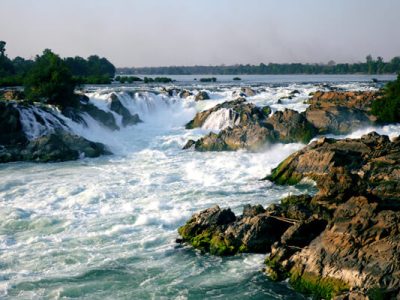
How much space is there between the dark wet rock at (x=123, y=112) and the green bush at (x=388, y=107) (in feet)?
60.9

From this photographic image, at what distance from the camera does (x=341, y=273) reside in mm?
11117

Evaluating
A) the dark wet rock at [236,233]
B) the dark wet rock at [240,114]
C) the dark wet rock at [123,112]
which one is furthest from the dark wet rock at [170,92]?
the dark wet rock at [236,233]

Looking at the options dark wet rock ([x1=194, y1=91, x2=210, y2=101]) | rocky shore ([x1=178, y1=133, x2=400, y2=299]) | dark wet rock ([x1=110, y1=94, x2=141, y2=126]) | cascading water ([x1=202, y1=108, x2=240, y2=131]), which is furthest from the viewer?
dark wet rock ([x1=194, y1=91, x2=210, y2=101])

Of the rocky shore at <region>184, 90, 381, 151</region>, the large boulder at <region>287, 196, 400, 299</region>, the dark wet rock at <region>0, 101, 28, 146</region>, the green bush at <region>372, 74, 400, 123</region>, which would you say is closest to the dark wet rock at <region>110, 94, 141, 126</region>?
the rocky shore at <region>184, 90, 381, 151</region>

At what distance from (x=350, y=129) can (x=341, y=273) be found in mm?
21553

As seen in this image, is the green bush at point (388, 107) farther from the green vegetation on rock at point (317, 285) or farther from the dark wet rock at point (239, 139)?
the green vegetation on rock at point (317, 285)

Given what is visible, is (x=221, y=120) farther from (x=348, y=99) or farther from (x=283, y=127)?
(x=348, y=99)

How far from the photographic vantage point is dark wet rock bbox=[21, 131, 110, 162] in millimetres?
28188

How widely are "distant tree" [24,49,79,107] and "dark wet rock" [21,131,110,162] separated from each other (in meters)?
7.22

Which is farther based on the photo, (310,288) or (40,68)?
(40,68)

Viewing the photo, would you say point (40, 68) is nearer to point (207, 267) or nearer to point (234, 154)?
point (234, 154)

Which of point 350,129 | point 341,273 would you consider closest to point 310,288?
point 341,273

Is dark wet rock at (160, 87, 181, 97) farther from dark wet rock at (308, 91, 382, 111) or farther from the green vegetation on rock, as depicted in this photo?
the green vegetation on rock

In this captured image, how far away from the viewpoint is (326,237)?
39.7 feet
